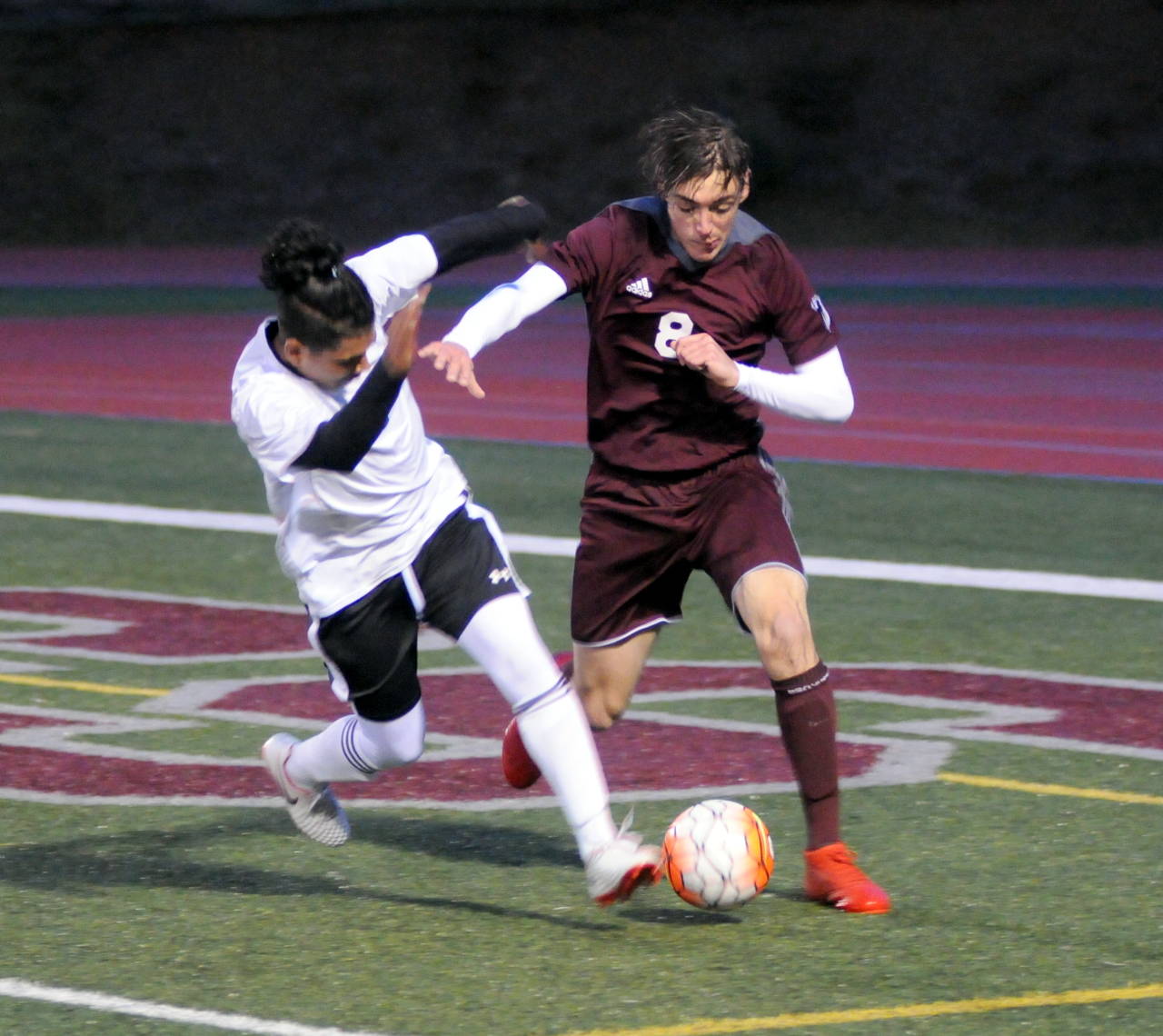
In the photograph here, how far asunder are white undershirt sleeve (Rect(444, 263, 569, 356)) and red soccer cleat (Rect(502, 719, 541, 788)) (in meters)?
Result: 1.20

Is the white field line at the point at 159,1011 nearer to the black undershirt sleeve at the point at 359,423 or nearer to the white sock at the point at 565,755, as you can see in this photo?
the white sock at the point at 565,755

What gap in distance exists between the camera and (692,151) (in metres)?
5.35

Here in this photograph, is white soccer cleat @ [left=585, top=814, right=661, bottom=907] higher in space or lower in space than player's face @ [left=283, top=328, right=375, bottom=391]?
lower

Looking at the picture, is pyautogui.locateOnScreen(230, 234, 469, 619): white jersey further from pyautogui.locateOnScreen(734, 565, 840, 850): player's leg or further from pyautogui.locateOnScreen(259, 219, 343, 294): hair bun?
pyautogui.locateOnScreen(734, 565, 840, 850): player's leg

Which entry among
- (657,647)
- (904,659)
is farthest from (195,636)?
(904,659)

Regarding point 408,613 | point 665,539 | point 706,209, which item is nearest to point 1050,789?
point 665,539

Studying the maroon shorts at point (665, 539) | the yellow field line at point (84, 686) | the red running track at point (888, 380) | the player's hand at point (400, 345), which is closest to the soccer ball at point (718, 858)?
the maroon shorts at point (665, 539)

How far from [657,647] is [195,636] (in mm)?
1903

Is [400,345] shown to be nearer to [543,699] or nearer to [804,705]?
[543,699]

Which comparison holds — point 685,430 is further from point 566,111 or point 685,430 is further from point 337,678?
point 566,111

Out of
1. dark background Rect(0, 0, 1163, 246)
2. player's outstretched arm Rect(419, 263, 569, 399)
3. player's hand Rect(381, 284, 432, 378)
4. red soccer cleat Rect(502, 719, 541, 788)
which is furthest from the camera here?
dark background Rect(0, 0, 1163, 246)

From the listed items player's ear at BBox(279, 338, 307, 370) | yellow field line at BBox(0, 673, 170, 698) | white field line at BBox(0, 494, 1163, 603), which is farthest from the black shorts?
white field line at BBox(0, 494, 1163, 603)

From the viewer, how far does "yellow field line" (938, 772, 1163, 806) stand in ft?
20.5

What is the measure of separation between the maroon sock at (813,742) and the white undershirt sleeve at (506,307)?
1.11 m
